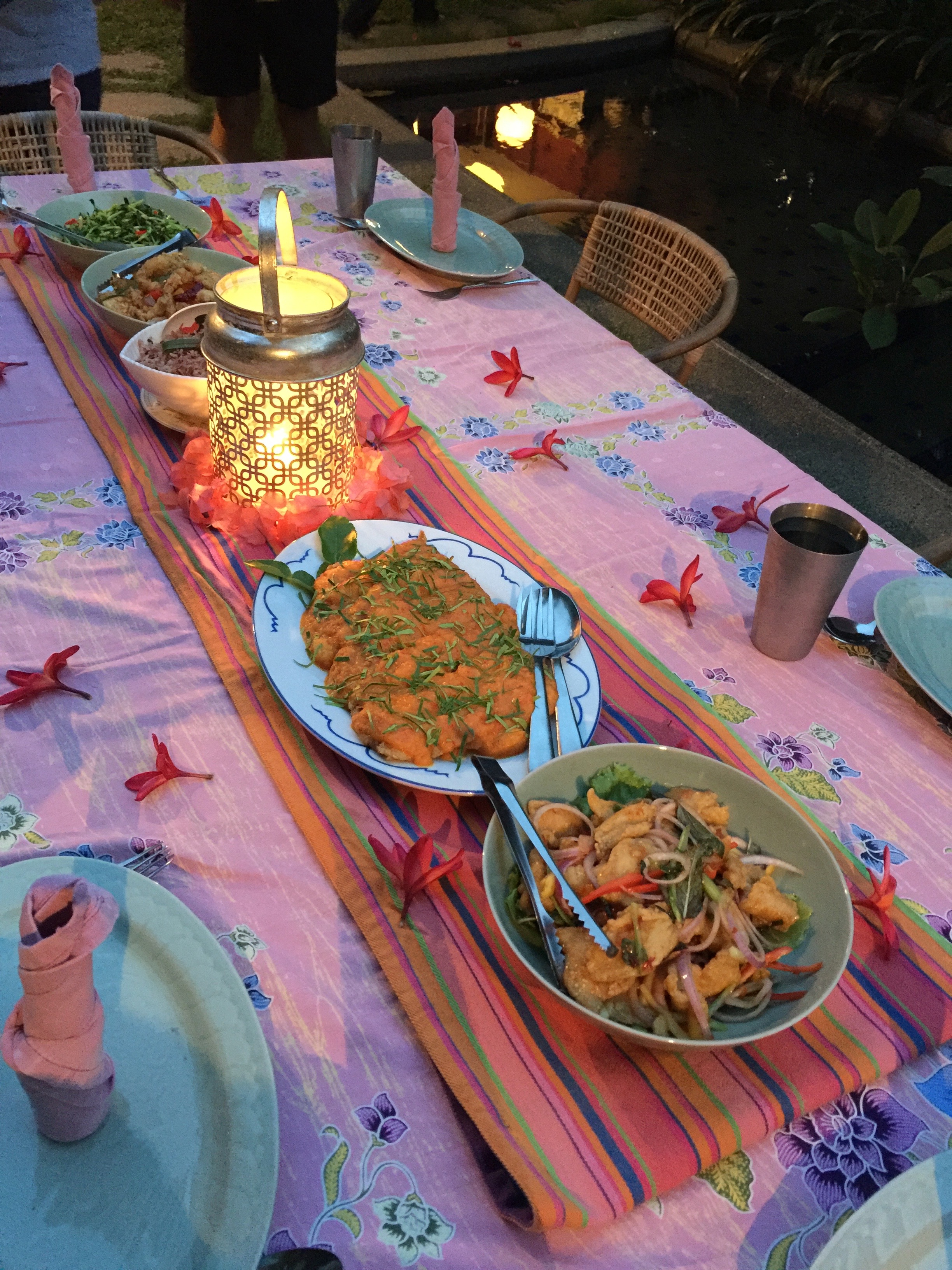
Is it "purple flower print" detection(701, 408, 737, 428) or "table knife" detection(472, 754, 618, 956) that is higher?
"table knife" detection(472, 754, 618, 956)

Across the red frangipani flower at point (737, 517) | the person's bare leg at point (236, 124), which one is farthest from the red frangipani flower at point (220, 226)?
the person's bare leg at point (236, 124)

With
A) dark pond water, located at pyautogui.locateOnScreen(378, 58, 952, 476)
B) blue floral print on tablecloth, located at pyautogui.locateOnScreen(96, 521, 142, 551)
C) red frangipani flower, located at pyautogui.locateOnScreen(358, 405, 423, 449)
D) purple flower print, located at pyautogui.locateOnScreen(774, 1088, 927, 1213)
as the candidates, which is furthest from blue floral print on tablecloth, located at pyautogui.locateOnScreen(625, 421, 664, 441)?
dark pond water, located at pyautogui.locateOnScreen(378, 58, 952, 476)

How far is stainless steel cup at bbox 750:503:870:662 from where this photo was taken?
103 centimetres

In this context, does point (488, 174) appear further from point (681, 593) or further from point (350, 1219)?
point (350, 1219)

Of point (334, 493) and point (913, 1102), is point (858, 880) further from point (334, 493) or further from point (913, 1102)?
point (334, 493)

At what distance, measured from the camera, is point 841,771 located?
1.01 metres

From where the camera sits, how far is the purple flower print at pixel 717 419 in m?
1.55

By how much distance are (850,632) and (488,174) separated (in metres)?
4.82

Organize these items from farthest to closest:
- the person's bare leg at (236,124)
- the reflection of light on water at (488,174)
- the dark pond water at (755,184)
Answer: the reflection of light on water at (488,174) → the dark pond water at (755,184) → the person's bare leg at (236,124)

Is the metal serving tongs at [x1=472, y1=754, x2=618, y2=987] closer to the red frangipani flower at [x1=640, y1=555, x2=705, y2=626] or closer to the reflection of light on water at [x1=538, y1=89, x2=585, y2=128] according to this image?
the red frangipani flower at [x1=640, y1=555, x2=705, y2=626]

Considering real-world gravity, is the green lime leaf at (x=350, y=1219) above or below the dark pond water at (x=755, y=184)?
above

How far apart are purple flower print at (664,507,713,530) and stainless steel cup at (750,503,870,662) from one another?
0.24m

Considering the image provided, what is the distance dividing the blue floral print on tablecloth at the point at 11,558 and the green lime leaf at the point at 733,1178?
96 cm

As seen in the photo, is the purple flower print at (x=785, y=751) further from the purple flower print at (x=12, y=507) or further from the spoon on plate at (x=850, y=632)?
the purple flower print at (x=12, y=507)
